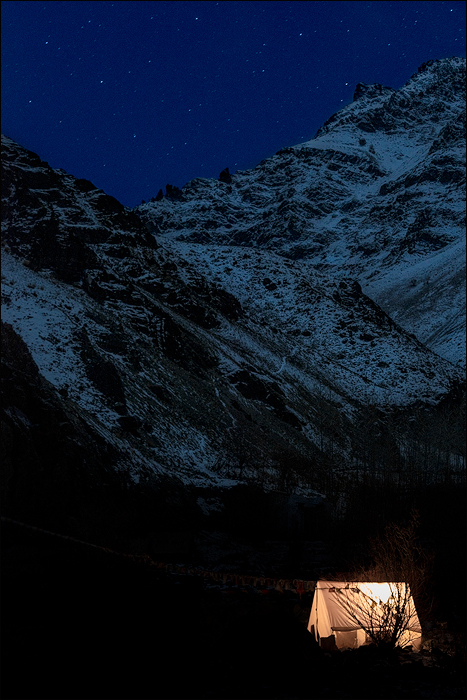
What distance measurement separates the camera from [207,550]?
43.3 m

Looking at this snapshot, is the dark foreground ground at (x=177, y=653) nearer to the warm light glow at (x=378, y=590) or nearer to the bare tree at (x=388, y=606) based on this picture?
the bare tree at (x=388, y=606)

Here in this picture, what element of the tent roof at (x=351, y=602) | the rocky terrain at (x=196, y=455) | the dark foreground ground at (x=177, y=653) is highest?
the rocky terrain at (x=196, y=455)

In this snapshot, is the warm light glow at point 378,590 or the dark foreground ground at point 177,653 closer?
the dark foreground ground at point 177,653

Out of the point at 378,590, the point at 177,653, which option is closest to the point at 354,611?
the point at 378,590

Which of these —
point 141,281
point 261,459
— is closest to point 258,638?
point 261,459

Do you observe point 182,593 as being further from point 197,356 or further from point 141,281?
point 141,281

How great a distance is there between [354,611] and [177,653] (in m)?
5.31

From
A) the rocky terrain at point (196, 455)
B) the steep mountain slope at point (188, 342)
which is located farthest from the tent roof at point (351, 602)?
the steep mountain slope at point (188, 342)

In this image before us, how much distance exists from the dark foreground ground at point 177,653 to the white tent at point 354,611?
0.58 m

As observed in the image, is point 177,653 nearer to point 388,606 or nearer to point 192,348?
point 388,606

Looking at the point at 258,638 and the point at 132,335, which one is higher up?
the point at 132,335

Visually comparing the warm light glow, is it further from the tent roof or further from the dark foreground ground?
the dark foreground ground

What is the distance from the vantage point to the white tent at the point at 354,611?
19.9m

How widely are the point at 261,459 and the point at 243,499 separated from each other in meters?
12.3
